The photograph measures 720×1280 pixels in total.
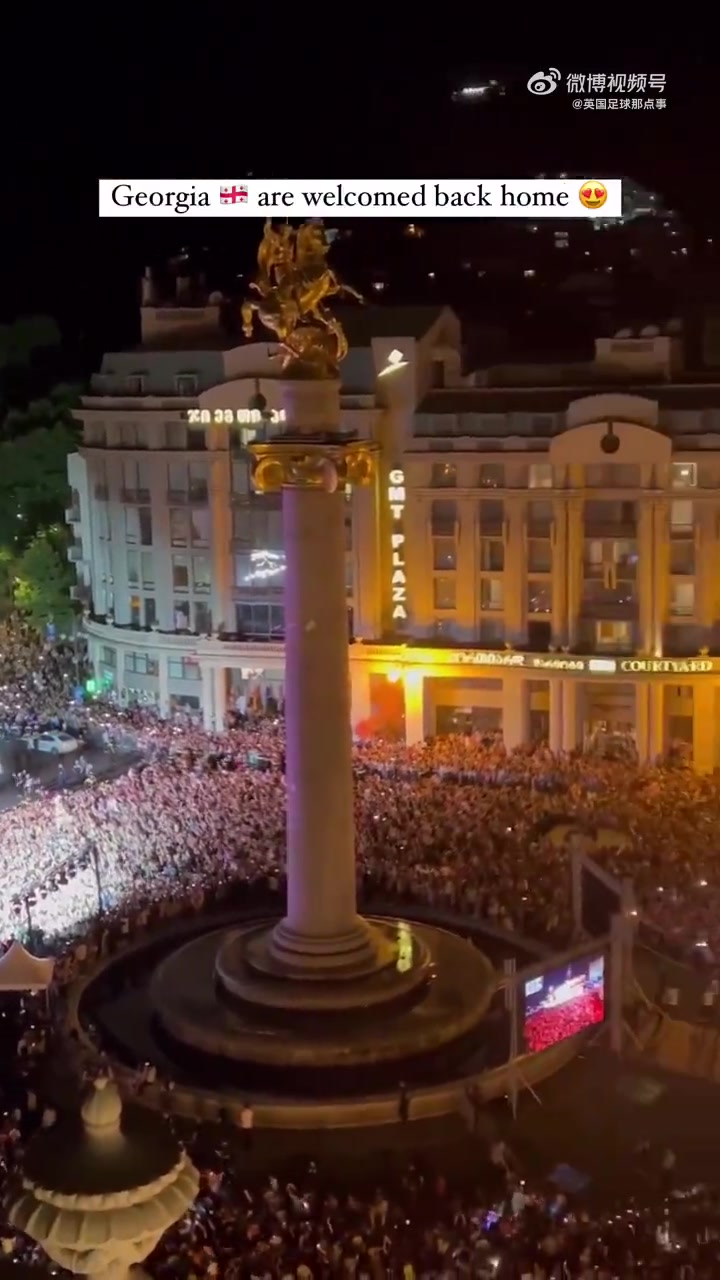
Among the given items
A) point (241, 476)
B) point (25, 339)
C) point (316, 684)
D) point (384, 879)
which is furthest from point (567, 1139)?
point (25, 339)

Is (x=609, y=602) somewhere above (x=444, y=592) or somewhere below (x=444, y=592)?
below

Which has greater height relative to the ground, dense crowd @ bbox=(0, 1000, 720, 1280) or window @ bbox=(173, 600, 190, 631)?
window @ bbox=(173, 600, 190, 631)

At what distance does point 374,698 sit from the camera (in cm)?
5675

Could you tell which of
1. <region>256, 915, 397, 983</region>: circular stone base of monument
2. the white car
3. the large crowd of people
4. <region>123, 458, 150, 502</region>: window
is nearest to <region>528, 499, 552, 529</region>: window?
the large crowd of people

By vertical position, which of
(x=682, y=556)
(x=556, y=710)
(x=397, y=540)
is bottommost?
(x=556, y=710)

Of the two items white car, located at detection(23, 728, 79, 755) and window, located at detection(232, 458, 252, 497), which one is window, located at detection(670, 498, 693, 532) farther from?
white car, located at detection(23, 728, 79, 755)

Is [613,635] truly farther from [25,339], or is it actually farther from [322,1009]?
[25,339]

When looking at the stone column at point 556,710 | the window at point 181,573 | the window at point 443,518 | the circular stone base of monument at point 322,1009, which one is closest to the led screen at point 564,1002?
the circular stone base of monument at point 322,1009

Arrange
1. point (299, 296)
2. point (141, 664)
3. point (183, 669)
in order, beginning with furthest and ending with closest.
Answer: point (141, 664) < point (183, 669) < point (299, 296)

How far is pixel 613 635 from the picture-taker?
177ft

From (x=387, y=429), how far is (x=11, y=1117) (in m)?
36.8

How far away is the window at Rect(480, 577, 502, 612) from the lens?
55.0m

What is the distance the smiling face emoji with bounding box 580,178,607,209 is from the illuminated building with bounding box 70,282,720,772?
5.54 m

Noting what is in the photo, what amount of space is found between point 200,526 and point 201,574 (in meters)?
1.89
